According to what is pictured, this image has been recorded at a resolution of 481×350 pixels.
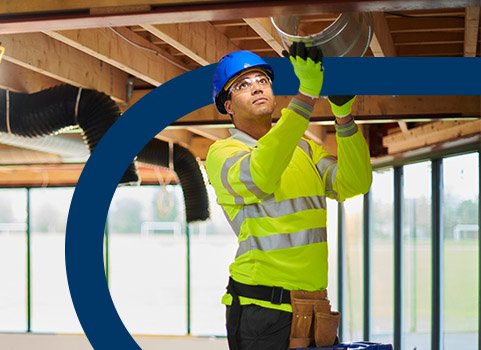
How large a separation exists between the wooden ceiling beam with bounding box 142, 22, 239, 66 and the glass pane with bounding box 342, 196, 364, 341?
16.3 ft

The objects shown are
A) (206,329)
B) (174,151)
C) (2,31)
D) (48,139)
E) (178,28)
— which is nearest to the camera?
(2,31)

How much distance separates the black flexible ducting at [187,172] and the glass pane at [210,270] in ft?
10.8

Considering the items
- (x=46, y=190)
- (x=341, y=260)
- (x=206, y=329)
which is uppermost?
(x=46, y=190)

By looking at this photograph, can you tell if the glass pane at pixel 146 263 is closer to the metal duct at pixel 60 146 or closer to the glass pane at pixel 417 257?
the glass pane at pixel 417 257

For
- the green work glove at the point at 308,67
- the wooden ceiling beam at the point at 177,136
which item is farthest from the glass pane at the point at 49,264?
the green work glove at the point at 308,67

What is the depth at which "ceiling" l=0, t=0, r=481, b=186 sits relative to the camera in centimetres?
343

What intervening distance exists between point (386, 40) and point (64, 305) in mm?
8981

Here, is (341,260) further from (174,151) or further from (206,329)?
(174,151)

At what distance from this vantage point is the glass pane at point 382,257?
8773 millimetres

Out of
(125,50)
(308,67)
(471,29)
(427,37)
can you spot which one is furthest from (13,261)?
(308,67)

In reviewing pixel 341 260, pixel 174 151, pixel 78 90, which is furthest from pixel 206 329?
pixel 78 90

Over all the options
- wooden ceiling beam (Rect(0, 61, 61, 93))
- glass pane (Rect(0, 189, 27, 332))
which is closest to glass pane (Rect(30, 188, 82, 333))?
glass pane (Rect(0, 189, 27, 332))

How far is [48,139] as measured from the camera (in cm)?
658

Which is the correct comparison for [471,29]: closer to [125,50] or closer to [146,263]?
[125,50]
